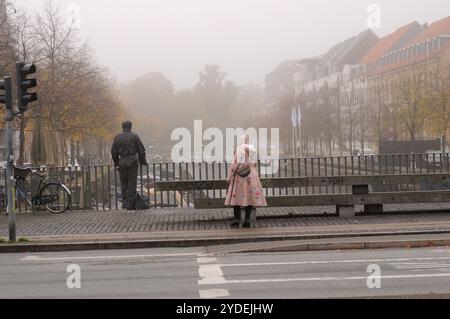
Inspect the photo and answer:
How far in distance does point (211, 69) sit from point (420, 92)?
3458 centimetres

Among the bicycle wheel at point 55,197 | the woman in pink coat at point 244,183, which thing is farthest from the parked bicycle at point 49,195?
the woman in pink coat at point 244,183

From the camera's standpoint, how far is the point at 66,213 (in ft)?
53.6

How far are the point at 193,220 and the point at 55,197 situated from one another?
12.9 ft

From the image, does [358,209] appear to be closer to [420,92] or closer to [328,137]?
[420,92]

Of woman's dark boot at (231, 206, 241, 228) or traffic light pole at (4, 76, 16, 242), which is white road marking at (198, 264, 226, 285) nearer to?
woman's dark boot at (231, 206, 241, 228)

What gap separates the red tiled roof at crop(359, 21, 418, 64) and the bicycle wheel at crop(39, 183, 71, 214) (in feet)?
270

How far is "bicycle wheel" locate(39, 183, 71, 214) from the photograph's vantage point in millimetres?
16406

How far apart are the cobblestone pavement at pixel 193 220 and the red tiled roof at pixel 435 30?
6661 centimetres

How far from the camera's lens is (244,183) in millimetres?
12859

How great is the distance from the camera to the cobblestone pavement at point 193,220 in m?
13.3

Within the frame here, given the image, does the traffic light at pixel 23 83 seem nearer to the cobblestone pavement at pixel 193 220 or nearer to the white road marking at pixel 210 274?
the cobblestone pavement at pixel 193 220

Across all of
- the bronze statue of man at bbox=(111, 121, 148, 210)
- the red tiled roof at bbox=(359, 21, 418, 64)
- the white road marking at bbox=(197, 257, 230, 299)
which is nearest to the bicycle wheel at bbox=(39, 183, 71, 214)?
the bronze statue of man at bbox=(111, 121, 148, 210)
